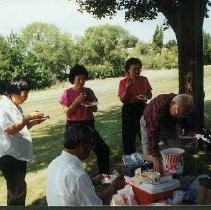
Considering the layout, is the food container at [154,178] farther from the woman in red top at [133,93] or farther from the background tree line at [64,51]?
the background tree line at [64,51]

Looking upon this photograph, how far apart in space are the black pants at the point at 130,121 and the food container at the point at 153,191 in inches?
93.7

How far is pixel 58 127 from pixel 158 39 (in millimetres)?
3060

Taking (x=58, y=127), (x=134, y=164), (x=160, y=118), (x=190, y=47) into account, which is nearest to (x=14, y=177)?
(x=134, y=164)

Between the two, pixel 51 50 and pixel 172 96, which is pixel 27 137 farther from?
pixel 51 50

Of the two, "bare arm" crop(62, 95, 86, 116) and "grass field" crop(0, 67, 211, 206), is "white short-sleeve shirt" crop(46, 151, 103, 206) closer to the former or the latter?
"bare arm" crop(62, 95, 86, 116)

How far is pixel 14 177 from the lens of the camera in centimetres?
371

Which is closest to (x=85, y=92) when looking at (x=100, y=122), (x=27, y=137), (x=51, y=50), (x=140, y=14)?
(x=27, y=137)

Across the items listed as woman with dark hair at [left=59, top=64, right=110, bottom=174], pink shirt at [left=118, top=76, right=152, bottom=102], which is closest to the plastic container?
woman with dark hair at [left=59, top=64, right=110, bottom=174]

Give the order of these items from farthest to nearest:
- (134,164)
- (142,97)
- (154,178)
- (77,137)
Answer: (142,97)
(134,164)
(154,178)
(77,137)

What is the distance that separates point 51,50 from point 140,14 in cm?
155

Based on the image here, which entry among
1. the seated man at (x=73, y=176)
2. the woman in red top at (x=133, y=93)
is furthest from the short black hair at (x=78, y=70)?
the seated man at (x=73, y=176)

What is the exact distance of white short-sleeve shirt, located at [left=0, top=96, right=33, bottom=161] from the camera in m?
3.59

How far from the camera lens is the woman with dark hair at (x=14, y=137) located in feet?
11.8

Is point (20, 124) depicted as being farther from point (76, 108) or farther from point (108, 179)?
point (76, 108)
